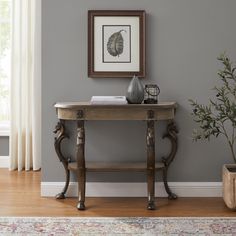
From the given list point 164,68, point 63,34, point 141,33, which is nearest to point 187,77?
point 164,68

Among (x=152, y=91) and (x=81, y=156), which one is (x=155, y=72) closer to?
(x=152, y=91)

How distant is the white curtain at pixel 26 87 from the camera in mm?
5250

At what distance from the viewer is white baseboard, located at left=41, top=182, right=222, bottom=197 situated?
4027 millimetres

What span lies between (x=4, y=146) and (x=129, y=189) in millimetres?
2139

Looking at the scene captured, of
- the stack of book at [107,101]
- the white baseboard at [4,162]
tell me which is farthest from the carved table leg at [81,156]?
the white baseboard at [4,162]

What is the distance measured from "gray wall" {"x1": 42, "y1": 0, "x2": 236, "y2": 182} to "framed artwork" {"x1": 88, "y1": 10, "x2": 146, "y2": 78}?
67mm

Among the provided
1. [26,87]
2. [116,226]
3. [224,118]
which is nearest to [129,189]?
[116,226]

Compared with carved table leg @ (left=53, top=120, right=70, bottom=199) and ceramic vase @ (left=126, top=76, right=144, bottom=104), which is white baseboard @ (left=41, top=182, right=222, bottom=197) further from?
ceramic vase @ (left=126, top=76, right=144, bottom=104)

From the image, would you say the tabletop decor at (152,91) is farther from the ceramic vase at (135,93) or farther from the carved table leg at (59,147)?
the carved table leg at (59,147)

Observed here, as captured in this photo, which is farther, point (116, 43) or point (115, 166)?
point (116, 43)

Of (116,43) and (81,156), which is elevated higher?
(116,43)

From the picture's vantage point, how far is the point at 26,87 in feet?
17.5

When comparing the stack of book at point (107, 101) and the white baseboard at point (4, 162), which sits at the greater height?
the stack of book at point (107, 101)

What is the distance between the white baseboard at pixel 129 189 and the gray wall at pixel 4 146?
5.53 ft
